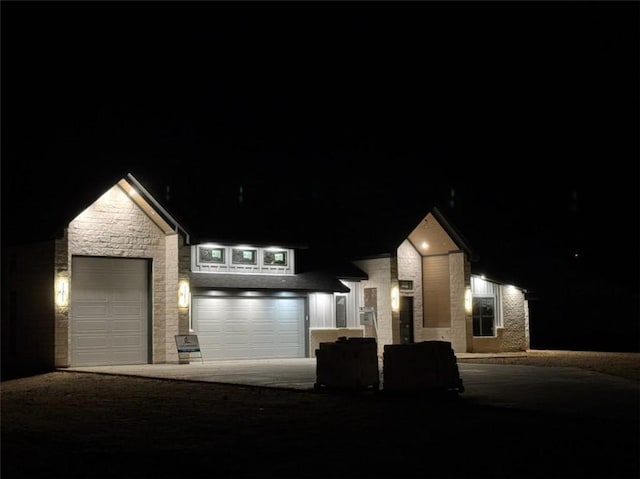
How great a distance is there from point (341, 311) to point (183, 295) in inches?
299

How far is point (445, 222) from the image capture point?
32469mm

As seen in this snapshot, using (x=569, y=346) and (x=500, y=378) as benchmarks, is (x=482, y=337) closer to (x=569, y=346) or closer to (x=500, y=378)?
(x=569, y=346)

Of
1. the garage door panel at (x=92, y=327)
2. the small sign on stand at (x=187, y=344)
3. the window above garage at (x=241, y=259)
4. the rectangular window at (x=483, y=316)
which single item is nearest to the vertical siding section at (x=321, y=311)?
the window above garage at (x=241, y=259)

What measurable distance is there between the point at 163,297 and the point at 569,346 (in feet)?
72.4

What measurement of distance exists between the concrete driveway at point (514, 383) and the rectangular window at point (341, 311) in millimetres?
6889

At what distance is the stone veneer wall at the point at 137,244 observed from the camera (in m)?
24.8

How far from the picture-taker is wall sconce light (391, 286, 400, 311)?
31562 mm

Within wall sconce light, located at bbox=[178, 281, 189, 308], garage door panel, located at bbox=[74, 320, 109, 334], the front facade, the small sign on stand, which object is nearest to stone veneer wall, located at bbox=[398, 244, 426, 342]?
the front facade

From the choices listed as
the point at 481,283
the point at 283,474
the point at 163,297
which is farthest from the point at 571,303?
the point at 283,474

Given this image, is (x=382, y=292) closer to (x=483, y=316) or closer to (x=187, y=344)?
(x=483, y=316)

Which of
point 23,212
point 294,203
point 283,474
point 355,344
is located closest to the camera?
point 283,474

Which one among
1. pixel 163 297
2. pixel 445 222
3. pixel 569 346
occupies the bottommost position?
pixel 569 346

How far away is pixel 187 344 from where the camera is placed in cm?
2534

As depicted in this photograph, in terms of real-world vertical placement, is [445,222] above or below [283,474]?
above
